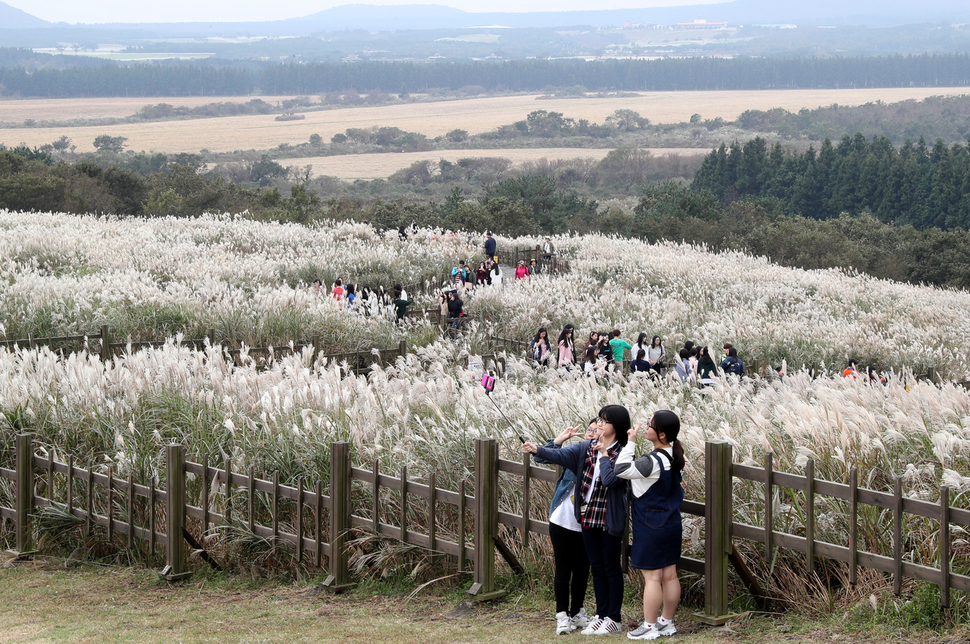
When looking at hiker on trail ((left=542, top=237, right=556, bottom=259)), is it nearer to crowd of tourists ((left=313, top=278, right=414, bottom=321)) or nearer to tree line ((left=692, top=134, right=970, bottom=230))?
crowd of tourists ((left=313, top=278, right=414, bottom=321))

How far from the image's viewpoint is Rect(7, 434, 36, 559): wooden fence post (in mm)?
7039

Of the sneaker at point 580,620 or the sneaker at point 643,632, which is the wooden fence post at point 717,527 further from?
the sneaker at point 580,620

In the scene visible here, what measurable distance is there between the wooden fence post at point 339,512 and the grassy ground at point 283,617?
122 millimetres

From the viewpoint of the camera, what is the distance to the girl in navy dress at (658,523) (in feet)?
16.5

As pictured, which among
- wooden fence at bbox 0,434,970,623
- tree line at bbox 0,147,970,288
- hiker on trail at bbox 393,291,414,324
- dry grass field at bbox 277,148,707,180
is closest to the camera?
wooden fence at bbox 0,434,970,623

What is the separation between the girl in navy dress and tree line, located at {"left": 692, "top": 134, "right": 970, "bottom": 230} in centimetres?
Result: 6688

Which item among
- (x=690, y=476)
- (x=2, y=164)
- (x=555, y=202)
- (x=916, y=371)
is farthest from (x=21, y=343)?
(x=555, y=202)

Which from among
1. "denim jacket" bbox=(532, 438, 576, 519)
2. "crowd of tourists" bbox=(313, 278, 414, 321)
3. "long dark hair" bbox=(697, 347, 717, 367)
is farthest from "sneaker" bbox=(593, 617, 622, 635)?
"crowd of tourists" bbox=(313, 278, 414, 321)

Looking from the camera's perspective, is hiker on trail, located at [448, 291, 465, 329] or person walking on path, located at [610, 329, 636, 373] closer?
person walking on path, located at [610, 329, 636, 373]

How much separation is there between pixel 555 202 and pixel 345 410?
51.5 meters

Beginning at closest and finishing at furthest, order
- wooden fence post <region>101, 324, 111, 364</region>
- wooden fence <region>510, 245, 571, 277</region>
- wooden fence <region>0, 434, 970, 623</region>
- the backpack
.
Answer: wooden fence <region>0, 434, 970, 623</region> → wooden fence post <region>101, 324, 111, 364</region> → the backpack → wooden fence <region>510, 245, 571, 277</region>

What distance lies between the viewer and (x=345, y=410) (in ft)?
23.3

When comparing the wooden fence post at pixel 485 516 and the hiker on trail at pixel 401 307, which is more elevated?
the wooden fence post at pixel 485 516

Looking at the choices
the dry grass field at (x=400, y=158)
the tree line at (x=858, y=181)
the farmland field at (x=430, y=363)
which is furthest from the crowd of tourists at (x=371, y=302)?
the dry grass field at (x=400, y=158)
